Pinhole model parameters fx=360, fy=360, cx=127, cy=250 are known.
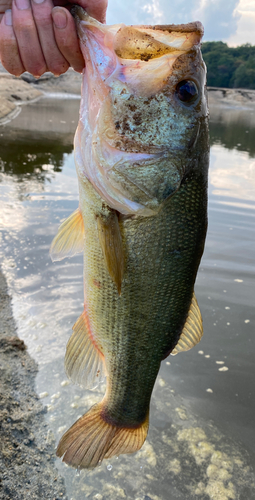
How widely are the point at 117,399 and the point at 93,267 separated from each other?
0.85 metres

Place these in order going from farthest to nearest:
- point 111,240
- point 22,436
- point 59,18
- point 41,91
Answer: point 41,91 < point 22,436 < point 111,240 < point 59,18

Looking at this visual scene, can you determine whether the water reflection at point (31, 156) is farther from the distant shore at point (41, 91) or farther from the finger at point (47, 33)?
the finger at point (47, 33)

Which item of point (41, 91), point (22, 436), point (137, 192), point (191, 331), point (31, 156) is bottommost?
point (41, 91)

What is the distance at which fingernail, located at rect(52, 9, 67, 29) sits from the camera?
162 centimetres

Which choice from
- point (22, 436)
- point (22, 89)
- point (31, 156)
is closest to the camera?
point (22, 436)

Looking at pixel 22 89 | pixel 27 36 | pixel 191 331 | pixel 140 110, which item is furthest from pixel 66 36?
pixel 22 89

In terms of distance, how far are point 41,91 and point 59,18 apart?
133ft

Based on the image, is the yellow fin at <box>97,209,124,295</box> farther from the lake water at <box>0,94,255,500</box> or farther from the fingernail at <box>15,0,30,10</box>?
the lake water at <box>0,94,255,500</box>

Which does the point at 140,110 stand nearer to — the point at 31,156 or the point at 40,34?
the point at 40,34

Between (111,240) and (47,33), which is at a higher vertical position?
(47,33)

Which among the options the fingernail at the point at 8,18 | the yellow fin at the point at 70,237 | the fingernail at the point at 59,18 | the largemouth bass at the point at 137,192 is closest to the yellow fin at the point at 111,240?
the largemouth bass at the point at 137,192

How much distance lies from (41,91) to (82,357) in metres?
40.9

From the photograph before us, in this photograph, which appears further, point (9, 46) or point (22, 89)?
point (22, 89)

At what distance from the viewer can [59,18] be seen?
5.33ft
